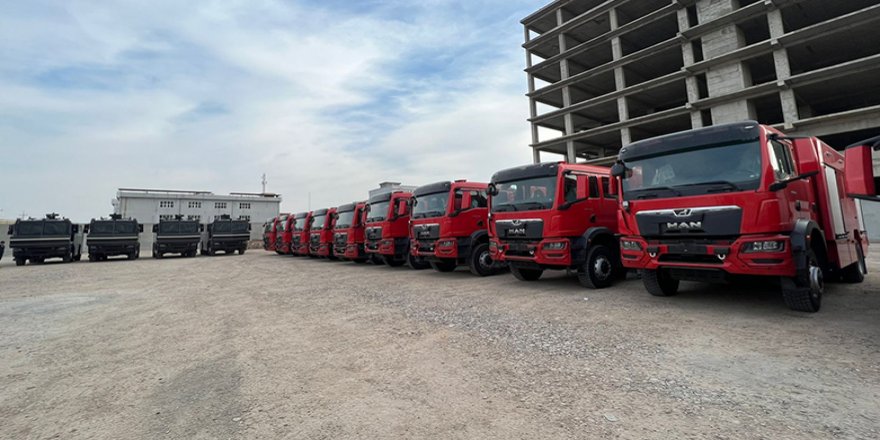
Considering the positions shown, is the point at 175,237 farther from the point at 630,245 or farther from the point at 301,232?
the point at 630,245

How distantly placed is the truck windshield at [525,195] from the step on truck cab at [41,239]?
21833 mm

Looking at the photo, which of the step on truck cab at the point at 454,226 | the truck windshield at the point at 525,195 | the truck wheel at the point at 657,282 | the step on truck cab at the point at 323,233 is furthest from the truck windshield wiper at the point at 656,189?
the step on truck cab at the point at 323,233

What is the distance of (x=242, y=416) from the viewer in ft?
8.36

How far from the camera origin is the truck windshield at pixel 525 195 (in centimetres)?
733

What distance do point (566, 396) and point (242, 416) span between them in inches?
90.3

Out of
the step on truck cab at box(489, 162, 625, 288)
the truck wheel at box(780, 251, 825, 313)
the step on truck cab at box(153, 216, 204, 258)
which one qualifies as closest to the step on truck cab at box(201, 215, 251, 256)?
the step on truck cab at box(153, 216, 204, 258)

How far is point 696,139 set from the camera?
5199mm

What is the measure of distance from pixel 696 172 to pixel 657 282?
6.10ft

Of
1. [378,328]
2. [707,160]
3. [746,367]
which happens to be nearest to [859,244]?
[707,160]

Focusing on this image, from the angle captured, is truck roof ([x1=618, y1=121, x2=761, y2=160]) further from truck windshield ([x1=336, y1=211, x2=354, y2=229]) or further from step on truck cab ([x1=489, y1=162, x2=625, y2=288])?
truck windshield ([x1=336, y1=211, x2=354, y2=229])

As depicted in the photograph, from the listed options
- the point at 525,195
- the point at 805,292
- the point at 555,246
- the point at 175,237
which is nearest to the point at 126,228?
the point at 175,237

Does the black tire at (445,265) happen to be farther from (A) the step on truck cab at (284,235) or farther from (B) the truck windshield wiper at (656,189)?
(A) the step on truck cab at (284,235)

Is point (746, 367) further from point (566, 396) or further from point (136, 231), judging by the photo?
point (136, 231)

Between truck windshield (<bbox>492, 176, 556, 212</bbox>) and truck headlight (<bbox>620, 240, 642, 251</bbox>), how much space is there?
163 centimetres
